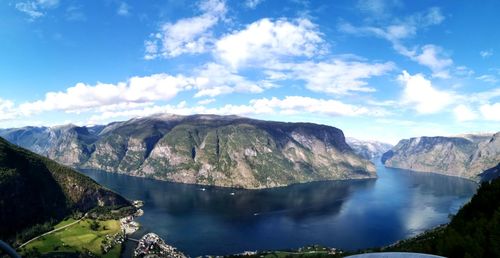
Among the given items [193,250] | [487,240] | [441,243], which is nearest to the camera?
[487,240]

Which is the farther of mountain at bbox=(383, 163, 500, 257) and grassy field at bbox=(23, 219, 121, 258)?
grassy field at bbox=(23, 219, 121, 258)

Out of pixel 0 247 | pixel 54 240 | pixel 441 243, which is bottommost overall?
pixel 54 240

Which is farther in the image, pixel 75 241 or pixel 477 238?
pixel 75 241

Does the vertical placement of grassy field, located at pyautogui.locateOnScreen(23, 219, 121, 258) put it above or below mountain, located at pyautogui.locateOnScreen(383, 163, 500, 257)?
below

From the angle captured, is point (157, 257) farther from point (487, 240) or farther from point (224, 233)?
point (487, 240)

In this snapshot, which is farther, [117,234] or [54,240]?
[117,234]

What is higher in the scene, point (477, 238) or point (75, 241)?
point (477, 238)

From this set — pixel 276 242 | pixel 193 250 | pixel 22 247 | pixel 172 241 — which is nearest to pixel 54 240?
pixel 22 247

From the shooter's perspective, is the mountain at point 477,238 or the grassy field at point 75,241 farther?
the grassy field at point 75,241
